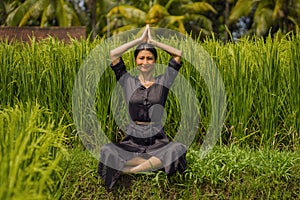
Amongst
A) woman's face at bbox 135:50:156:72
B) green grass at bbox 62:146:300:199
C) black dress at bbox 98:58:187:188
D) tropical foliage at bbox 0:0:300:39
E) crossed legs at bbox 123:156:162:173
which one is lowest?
tropical foliage at bbox 0:0:300:39

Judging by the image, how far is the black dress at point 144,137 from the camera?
3.66 meters

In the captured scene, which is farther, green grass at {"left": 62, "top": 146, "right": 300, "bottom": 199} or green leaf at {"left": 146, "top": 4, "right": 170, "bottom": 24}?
green leaf at {"left": 146, "top": 4, "right": 170, "bottom": 24}

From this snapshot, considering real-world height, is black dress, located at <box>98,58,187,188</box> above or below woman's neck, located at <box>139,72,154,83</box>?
below

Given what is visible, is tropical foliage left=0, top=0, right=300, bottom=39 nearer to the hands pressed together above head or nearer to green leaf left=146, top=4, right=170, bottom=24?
green leaf left=146, top=4, right=170, bottom=24

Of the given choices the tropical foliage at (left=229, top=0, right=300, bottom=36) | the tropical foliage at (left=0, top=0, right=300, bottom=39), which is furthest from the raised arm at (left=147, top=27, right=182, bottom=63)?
the tropical foliage at (left=229, top=0, right=300, bottom=36)

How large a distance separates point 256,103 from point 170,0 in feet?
50.7

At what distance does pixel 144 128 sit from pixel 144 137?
0.06m

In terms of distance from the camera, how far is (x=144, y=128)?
3840mm

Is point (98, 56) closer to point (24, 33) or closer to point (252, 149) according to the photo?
point (252, 149)

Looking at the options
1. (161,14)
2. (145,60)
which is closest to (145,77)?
(145,60)

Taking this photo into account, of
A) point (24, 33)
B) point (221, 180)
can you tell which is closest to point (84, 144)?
point (221, 180)

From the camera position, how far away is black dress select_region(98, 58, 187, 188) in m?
3.66

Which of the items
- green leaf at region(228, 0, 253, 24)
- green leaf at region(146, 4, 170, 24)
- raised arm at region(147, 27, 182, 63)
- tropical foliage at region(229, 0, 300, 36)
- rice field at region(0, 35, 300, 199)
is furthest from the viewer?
green leaf at region(146, 4, 170, 24)

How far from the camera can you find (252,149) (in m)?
4.35
